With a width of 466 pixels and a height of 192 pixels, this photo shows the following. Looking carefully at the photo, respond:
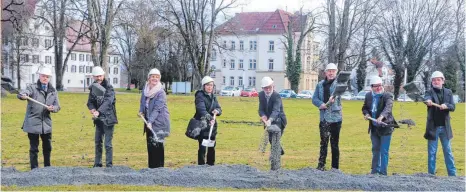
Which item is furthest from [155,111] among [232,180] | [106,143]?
[232,180]

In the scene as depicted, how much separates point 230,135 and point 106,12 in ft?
73.1

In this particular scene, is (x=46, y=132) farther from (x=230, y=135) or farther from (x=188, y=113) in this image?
(x=188, y=113)

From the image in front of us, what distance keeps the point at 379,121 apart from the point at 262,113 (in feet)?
6.64

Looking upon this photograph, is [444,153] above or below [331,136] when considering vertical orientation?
below

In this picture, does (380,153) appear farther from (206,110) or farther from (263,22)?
(263,22)

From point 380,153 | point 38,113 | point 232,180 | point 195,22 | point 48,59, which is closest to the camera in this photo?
point 232,180

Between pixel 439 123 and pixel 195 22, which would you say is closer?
pixel 439 123

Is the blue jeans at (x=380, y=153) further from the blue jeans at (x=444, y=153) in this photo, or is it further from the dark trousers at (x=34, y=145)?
the dark trousers at (x=34, y=145)

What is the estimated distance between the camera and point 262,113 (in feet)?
34.6

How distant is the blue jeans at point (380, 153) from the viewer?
10.3m

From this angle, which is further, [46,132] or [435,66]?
[435,66]

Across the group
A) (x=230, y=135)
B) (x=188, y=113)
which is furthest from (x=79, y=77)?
(x=230, y=135)

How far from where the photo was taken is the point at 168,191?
827 cm

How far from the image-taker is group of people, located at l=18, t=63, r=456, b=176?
33.8 ft
